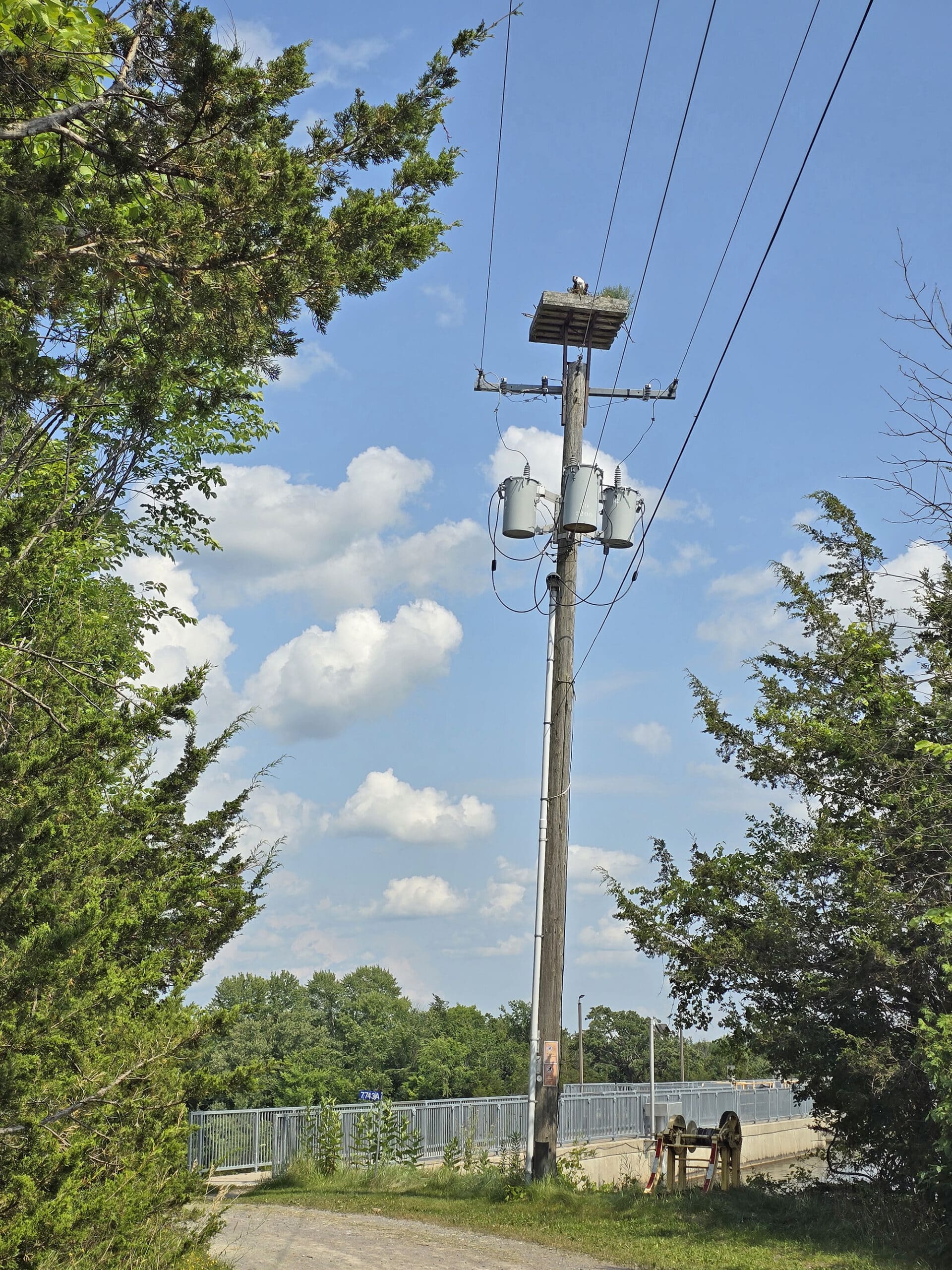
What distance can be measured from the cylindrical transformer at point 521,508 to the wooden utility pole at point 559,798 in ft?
1.37

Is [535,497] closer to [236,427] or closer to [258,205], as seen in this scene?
[236,427]

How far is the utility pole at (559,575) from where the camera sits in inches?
522

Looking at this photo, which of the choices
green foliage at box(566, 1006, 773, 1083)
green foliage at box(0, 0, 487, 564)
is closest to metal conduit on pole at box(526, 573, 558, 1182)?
green foliage at box(0, 0, 487, 564)

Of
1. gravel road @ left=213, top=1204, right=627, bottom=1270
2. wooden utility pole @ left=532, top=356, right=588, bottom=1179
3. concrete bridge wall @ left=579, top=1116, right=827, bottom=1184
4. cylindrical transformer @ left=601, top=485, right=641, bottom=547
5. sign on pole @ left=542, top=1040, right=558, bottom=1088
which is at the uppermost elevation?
cylindrical transformer @ left=601, top=485, right=641, bottom=547

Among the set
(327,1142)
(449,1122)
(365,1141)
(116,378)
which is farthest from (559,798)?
(449,1122)

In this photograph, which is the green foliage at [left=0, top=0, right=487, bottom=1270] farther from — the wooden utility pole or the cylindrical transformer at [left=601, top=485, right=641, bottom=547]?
the cylindrical transformer at [left=601, top=485, right=641, bottom=547]

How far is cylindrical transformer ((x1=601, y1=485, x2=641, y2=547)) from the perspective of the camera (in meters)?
14.6

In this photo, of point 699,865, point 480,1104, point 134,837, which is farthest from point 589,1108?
point 134,837

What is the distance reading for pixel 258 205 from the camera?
541cm

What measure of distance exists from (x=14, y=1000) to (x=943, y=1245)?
8.85 m

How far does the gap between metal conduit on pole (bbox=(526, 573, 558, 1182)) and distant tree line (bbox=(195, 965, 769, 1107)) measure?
17.6 m

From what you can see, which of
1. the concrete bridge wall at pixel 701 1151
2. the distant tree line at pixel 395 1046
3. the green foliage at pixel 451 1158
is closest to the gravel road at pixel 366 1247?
the green foliage at pixel 451 1158

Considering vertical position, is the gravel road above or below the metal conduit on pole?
below

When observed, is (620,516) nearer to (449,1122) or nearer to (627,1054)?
(449,1122)
